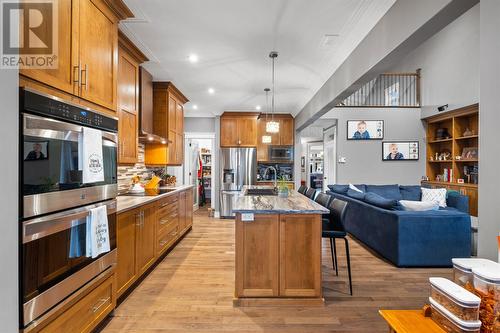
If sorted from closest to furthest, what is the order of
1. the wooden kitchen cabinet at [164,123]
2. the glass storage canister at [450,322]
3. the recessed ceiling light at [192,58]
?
the glass storage canister at [450,322] → the recessed ceiling light at [192,58] → the wooden kitchen cabinet at [164,123]

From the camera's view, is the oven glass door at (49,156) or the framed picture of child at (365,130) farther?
the framed picture of child at (365,130)

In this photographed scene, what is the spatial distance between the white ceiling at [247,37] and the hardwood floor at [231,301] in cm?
262

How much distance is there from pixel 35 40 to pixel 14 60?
188mm

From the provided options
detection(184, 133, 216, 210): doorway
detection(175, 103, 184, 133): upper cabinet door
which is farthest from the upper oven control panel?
detection(184, 133, 216, 210): doorway

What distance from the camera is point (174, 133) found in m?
4.71

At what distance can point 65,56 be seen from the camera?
1672 millimetres

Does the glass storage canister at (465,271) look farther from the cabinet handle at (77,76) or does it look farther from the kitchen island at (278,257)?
the cabinet handle at (77,76)

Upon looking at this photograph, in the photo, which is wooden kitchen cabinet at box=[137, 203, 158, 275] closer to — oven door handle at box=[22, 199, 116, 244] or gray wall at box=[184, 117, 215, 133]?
oven door handle at box=[22, 199, 116, 244]

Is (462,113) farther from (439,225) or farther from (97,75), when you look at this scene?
(97,75)

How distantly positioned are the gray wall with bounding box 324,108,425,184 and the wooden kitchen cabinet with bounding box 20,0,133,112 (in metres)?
5.66

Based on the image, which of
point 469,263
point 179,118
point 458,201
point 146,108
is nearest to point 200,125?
point 179,118

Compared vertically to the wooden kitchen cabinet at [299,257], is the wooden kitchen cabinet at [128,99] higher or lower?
higher

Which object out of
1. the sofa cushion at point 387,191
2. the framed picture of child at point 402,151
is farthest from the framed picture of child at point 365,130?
the sofa cushion at point 387,191

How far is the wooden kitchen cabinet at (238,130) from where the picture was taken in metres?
6.76
